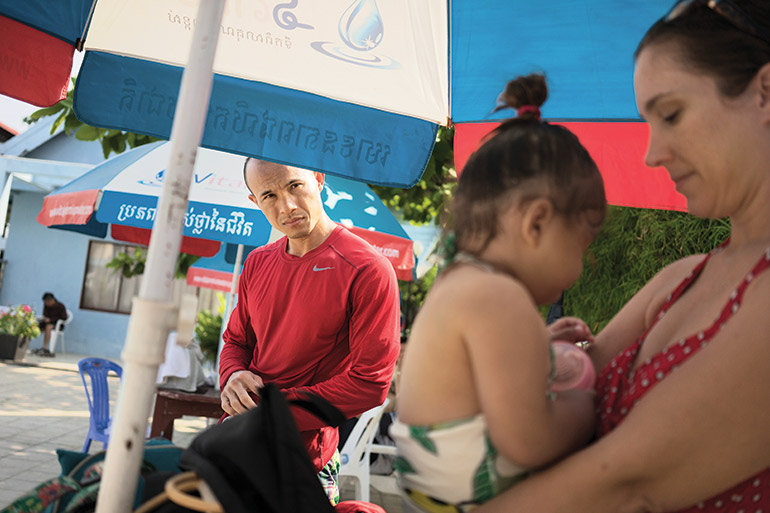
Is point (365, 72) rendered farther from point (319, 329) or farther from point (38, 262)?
point (38, 262)

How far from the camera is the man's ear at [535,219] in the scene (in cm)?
133

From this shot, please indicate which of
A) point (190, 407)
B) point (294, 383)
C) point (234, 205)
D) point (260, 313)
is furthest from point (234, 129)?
point (190, 407)

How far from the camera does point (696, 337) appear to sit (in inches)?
51.4

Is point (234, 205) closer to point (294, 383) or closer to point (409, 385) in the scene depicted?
point (294, 383)

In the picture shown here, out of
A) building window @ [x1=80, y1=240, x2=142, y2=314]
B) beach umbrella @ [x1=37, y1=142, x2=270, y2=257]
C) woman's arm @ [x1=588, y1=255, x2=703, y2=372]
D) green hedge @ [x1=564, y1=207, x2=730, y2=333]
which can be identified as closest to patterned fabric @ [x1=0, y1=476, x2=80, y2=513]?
woman's arm @ [x1=588, y1=255, x2=703, y2=372]

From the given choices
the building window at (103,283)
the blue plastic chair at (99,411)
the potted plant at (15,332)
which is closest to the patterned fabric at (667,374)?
the blue plastic chair at (99,411)

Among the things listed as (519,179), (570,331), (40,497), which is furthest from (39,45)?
(570,331)

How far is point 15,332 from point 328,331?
16063 millimetres

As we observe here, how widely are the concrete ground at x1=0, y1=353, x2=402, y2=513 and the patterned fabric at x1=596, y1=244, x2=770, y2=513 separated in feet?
16.0

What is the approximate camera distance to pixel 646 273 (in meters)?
5.49

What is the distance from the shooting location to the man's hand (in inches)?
94.1

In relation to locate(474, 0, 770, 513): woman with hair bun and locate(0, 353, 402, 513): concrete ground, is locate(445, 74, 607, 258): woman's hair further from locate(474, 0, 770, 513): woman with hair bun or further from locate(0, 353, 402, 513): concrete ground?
locate(0, 353, 402, 513): concrete ground

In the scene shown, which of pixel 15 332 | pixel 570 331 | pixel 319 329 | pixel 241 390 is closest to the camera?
pixel 570 331

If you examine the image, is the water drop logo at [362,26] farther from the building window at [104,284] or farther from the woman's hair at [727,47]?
the building window at [104,284]
